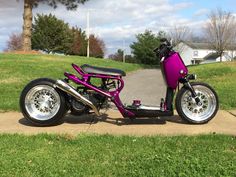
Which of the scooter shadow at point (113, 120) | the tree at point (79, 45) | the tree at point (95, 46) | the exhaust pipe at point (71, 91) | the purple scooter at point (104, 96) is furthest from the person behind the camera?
the tree at point (95, 46)

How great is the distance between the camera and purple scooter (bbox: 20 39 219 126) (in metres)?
7.23

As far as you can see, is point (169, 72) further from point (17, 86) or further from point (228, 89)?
point (17, 86)

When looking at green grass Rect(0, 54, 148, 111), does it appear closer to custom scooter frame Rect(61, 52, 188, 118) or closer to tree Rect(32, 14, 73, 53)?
custom scooter frame Rect(61, 52, 188, 118)

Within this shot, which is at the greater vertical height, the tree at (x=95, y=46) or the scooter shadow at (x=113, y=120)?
the tree at (x=95, y=46)

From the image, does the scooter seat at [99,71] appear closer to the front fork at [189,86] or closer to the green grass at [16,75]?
the front fork at [189,86]

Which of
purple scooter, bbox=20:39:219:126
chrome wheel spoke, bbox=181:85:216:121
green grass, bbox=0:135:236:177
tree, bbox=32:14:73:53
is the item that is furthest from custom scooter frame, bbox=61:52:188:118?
tree, bbox=32:14:73:53

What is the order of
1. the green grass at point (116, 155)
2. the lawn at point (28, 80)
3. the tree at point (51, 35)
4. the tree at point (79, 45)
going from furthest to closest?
the tree at point (79, 45) < the tree at point (51, 35) < the lawn at point (28, 80) < the green grass at point (116, 155)

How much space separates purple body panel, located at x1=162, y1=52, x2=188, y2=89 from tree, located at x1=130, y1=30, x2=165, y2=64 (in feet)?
165

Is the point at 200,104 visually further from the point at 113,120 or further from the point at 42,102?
the point at 42,102

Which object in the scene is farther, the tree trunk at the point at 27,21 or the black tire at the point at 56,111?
the tree trunk at the point at 27,21

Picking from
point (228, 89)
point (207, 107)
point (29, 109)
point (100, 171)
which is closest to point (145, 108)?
point (207, 107)

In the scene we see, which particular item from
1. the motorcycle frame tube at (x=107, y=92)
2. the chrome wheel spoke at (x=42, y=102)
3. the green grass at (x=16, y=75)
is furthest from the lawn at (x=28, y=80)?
the motorcycle frame tube at (x=107, y=92)

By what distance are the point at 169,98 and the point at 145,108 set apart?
17.3 inches

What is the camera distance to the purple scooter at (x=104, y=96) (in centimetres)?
723
